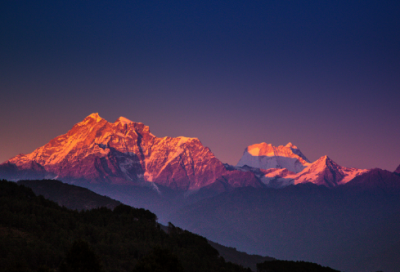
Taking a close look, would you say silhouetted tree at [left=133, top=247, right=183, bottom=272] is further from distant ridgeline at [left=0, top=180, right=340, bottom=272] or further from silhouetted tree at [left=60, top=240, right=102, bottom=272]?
silhouetted tree at [left=60, top=240, right=102, bottom=272]

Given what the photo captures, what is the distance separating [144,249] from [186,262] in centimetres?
1767

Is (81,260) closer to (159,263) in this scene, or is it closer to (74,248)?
(74,248)

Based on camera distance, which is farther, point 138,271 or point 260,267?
point 260,267

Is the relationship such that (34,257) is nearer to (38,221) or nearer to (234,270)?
(38,221)

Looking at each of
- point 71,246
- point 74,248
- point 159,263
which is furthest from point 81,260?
point 71,246

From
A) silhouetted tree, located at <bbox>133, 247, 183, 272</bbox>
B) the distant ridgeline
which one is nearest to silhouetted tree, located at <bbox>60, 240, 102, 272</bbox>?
the distant ridgeline

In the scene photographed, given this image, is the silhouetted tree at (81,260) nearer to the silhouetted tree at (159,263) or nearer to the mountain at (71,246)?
the mountain at (71,246)

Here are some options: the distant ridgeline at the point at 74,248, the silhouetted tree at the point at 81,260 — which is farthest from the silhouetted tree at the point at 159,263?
the silhouetted tree at the point at 81,260

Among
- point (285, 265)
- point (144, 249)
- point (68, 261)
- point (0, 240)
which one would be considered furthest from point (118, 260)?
point (285, 265)

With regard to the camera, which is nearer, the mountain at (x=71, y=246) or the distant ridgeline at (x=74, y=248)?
the distant ridgeline at (x=74, y=248)

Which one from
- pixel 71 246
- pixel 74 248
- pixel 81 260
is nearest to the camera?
pixel 81 260

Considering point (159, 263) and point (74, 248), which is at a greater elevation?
point (74, 248)

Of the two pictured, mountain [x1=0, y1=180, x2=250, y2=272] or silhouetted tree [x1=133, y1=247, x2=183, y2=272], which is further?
mountain [x1=0, y1=180, x2=250, y2=272]

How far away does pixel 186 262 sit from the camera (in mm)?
171000
